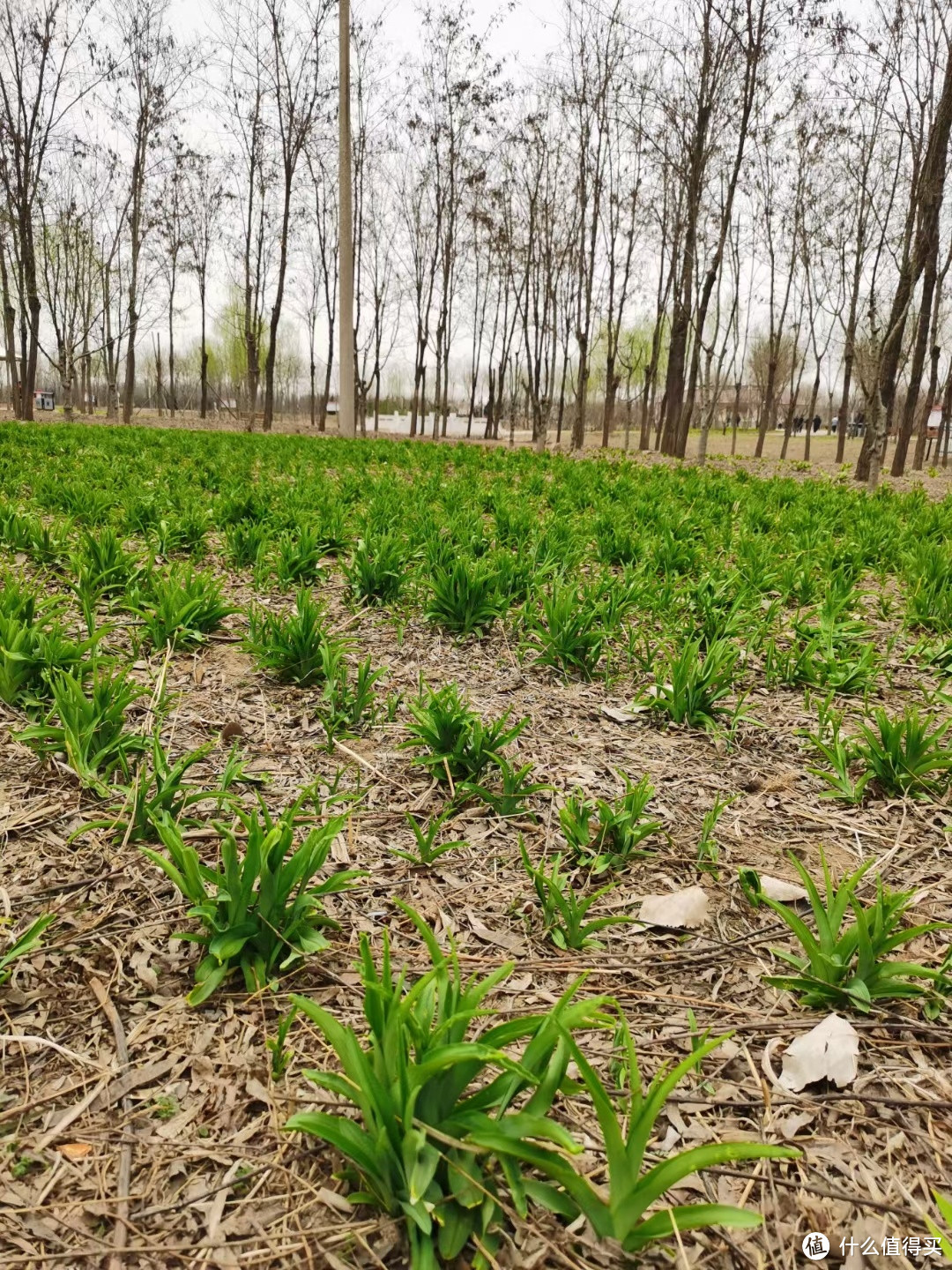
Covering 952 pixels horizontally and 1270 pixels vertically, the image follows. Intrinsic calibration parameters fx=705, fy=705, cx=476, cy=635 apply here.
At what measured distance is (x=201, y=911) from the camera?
4.29 feet

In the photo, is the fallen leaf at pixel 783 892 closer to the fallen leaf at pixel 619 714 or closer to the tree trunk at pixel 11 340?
the fallen leaf at pixel 619 714

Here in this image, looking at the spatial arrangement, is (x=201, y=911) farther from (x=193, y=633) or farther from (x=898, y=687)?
(x=898, y=687)

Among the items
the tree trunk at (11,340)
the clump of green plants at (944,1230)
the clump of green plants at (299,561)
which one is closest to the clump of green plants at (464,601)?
the clump of green plants at (299,561)

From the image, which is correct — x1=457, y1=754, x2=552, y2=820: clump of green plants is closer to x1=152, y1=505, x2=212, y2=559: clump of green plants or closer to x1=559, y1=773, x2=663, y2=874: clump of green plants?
x1=559, y1=773, x2=663, y2=874: clump of green plants

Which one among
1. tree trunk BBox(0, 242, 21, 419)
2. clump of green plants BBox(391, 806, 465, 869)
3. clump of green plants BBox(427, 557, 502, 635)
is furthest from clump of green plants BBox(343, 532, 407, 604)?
tree trunk BBox(0, 242, 21, 419)

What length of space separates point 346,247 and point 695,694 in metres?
16.0

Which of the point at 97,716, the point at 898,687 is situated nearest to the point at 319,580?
the point at 97,716

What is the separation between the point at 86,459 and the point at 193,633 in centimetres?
569

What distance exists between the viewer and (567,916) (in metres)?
1.41

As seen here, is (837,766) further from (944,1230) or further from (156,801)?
(156,801)

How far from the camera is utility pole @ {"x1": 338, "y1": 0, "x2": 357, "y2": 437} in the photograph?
14703mm

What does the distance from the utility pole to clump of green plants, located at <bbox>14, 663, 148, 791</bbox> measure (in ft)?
45.6

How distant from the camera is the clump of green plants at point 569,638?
2752 mm

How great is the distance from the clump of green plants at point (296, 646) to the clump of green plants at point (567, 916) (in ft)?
3.90
